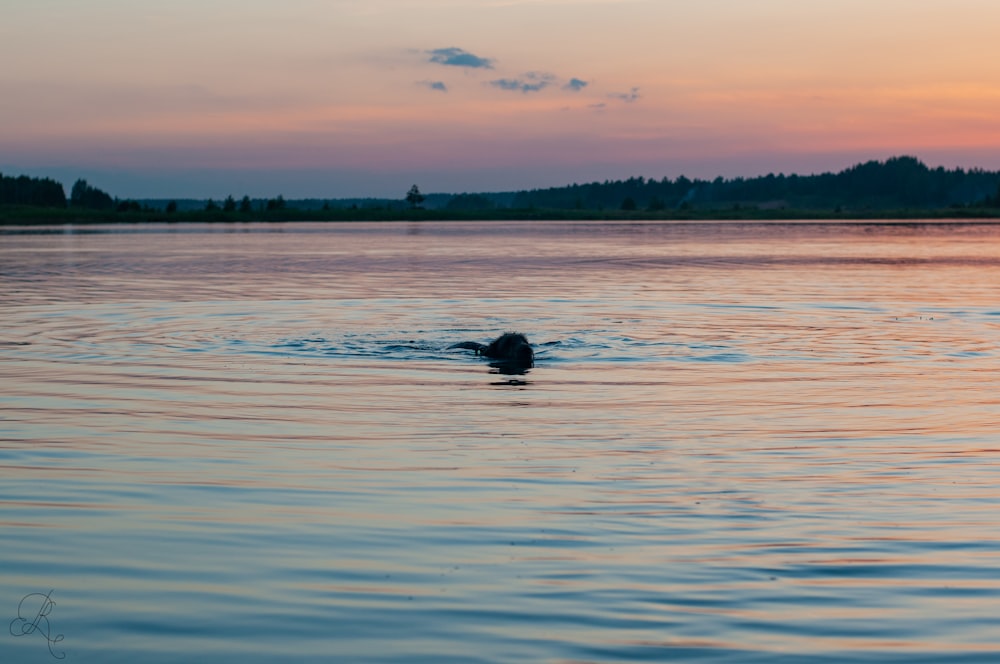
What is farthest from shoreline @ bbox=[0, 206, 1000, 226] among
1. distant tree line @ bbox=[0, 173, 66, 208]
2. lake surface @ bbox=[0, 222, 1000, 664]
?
lake surface @ bbox=[0, 222, 1000, 664]

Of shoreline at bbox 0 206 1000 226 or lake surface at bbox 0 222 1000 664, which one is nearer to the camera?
lake surface at bbox 0 222 1000 664

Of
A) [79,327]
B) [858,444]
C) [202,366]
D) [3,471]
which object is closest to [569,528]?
[858,444]

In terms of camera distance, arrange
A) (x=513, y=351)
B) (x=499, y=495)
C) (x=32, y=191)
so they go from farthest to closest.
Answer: (x=32, y=191), (x=513, y=351), (x=499, y=495)

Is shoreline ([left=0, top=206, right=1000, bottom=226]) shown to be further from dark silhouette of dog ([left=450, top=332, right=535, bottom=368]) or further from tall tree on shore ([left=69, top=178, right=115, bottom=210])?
dark silhouette of dog ([left=450, top=332, right=535, bottom=368])

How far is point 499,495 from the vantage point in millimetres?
9203

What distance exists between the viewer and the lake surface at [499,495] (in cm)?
617

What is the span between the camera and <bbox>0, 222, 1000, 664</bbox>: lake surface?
20.2 ft

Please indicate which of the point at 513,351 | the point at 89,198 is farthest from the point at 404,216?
the point at 513,351

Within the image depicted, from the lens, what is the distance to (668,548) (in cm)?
764

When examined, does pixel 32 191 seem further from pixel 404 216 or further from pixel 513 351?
pixel 513 351

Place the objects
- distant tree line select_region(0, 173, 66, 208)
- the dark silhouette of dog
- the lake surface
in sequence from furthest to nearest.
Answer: distant tree line select_region(0, 173, 66, 208) → the dark silhouette of dog → the lake surface

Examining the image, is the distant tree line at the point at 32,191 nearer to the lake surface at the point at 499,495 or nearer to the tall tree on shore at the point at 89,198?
the tall tree on shore at the point at 89,198

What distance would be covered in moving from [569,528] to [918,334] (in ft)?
51.8

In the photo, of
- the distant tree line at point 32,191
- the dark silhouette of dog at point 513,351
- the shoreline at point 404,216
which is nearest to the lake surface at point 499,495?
the dark silhouette of dog at point 513,351
